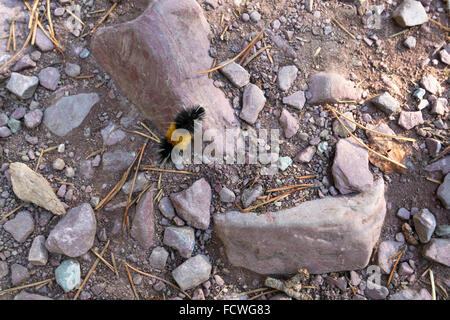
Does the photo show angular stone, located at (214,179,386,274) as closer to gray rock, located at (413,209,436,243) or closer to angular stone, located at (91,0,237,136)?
gray rock, located at (413,209,436,243)

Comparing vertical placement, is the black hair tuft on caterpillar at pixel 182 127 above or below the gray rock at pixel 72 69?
below

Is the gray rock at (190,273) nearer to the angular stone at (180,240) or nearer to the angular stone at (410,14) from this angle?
the angular stone at (180,240)

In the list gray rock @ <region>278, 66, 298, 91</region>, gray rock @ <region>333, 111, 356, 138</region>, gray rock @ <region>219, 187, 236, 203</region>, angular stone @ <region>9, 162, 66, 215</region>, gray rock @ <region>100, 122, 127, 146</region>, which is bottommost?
gray rock @ <region>219, 187, 236, 203</region>

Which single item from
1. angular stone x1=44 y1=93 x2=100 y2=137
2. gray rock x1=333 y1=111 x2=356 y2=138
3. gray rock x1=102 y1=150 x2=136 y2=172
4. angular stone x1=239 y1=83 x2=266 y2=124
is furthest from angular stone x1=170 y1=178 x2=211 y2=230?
gray rock x1=333 y1=111 x2=356 y2=138

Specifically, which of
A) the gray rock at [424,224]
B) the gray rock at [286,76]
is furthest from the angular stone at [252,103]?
the gray rock at [424,224]

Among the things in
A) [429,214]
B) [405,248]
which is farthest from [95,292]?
[429,214]

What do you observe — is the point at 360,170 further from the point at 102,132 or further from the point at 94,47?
the point at 94,47
